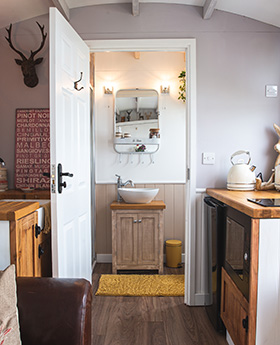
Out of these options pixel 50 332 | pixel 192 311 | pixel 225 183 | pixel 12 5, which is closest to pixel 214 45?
pixel 225 183

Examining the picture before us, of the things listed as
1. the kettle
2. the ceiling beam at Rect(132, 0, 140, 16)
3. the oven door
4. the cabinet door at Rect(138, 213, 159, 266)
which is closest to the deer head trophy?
the ceiling beam at Rect(132, 0, 140, 16)

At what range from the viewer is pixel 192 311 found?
2586 mm

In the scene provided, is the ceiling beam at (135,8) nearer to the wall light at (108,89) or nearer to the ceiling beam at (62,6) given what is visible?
the ceiling beam at (62,6)

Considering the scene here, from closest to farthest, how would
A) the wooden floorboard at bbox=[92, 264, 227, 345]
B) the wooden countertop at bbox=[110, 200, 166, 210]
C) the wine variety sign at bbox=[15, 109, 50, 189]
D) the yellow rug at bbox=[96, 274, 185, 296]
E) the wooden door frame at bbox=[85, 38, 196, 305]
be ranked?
the wooden floorboard at bbox=[92, 264, 227, 345], the wooden door frame at bbox=[85, 38, 196, 305], the wine variety sign at bbox=[15, 109, 50, 189], the yellow rug at bbox=[96, 274, 185, 296], the wooden countertop at bbox=[110, 200, 166, 210]

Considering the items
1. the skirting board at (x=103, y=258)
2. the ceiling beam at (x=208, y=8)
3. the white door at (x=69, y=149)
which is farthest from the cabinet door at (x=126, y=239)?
the ceiling beam at (x=208, y=8)

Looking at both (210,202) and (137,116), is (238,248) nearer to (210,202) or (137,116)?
(210,202)

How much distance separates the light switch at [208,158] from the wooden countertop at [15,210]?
1.44 metres

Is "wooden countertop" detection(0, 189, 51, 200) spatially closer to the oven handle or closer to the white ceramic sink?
the white ceramic sink

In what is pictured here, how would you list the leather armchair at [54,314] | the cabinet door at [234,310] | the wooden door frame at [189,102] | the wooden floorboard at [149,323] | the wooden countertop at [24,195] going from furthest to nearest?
the wooden door frame at [189,102] < the wooden countertop at [24,195] < the wooden floorboard at [149,323] < the cabinet door at [234,310] < the leather armchair at [54,314]

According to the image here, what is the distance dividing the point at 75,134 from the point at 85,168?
0.37 meters

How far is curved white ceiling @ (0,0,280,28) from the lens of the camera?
238cm

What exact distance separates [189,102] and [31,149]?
1.46 meters

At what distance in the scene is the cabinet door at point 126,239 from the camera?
3.45 metres

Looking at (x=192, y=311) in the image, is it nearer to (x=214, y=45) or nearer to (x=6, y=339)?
(x=6, y=339)
